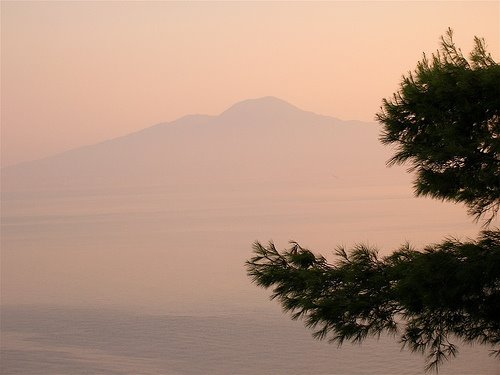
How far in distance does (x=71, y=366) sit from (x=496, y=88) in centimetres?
1312

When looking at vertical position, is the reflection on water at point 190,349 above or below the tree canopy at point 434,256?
below

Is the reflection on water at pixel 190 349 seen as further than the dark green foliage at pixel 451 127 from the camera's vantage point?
Yes

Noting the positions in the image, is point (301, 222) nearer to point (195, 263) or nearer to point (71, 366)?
point (195, 263)

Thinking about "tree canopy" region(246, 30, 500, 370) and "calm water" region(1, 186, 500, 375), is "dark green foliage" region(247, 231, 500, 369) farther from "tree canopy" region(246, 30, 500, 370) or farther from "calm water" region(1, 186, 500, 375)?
"calm water" region(1, 186, 500, 375)

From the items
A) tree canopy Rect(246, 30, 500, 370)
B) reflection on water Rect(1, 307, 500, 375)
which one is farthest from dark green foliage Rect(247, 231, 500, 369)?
reflection on water Rect(1, 307, 500, 375)

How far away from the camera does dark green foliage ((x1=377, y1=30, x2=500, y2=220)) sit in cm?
592

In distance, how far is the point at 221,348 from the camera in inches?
720

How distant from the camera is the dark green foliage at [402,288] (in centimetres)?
592

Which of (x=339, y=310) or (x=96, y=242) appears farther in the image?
(x=96, y=242)

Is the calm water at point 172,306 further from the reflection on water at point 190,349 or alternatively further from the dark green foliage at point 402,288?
the dark green foliage at point 402,288

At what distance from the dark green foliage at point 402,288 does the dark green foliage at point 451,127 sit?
416 mm

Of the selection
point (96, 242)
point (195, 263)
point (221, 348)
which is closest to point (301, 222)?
point (96, 242)

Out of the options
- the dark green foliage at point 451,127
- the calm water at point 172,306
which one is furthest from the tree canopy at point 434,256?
the calm water at point 172,306

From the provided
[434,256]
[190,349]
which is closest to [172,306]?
[190,349]
